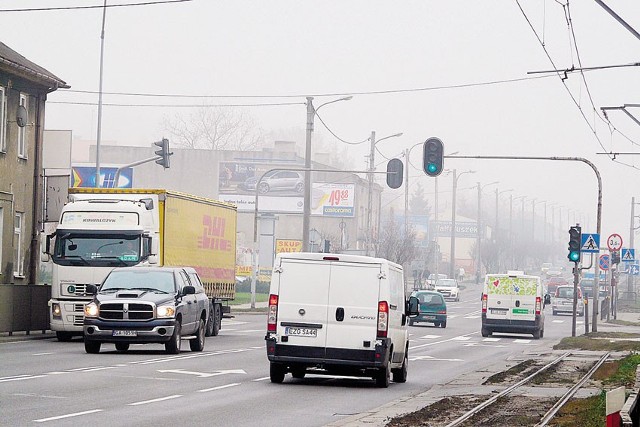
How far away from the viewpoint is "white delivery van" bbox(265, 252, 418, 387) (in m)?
19.8

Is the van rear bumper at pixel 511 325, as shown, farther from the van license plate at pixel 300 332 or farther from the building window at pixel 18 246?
the van license plate at pixel 300 332

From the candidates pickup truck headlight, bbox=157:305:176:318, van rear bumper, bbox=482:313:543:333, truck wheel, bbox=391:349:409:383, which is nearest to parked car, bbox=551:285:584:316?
van rear bumper, bbox=482:313:543:333

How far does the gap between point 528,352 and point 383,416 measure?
19.4 meters

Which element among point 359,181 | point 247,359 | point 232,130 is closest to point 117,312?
point 247,359

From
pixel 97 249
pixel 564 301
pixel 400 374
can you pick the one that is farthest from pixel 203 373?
pixel 564 301

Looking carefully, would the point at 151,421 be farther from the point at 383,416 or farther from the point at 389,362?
the point at 389,362

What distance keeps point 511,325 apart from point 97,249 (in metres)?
18.5

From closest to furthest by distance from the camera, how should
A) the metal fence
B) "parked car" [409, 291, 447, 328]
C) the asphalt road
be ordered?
the asphalt road
the metal fence
"parked car" [409, 291, 447, 328]

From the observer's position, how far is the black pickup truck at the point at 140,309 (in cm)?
2594

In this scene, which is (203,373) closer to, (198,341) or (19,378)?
(19,378)

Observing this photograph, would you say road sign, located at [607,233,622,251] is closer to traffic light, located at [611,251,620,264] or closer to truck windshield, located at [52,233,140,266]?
traffic light, located at [611,251,620,264]

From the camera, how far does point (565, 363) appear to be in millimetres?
28750

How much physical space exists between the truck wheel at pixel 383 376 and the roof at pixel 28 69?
19.4 m

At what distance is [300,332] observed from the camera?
65.1 feet
